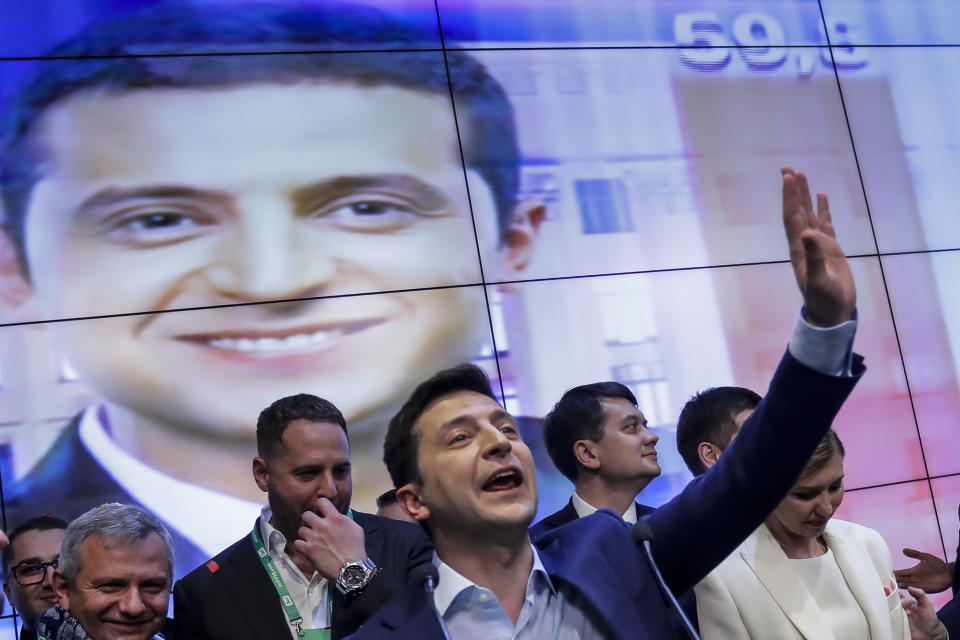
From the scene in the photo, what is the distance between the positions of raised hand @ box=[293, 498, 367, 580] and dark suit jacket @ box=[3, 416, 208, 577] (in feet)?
6.20

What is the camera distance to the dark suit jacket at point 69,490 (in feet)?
13.4

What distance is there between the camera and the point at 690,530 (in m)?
1.78

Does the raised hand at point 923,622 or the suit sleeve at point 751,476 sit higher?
the suit sleeve at point 751,476

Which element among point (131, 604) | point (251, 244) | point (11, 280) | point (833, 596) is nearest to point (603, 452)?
point (833, 596)

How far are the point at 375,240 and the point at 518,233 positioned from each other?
0.66m

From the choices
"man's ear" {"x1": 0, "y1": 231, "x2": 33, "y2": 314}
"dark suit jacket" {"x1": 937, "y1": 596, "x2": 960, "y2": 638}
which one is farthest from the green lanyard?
"man's ear" {"x1": 0, "y1": 231, "x2": 33, "y2": 314}

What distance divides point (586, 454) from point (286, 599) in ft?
4.03

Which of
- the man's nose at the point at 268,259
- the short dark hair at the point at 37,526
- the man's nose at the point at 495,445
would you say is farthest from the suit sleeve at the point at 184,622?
the man's nose at the point at 268,259

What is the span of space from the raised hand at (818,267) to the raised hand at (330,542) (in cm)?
118

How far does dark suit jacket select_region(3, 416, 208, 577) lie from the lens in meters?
4.08

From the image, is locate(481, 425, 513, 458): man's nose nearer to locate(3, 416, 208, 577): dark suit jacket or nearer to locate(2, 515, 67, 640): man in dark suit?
locate(2, 515, 67, 640): man in dark suit

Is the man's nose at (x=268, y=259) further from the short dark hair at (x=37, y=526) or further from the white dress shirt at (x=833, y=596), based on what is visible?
the white dress shirt at (x=833, y=596)

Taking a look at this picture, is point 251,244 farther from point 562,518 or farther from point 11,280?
point 562,518

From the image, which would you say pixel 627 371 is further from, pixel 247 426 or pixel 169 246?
pixel 169 246
